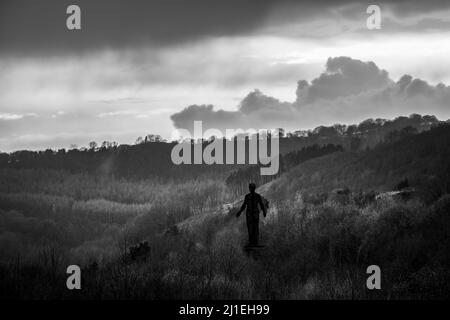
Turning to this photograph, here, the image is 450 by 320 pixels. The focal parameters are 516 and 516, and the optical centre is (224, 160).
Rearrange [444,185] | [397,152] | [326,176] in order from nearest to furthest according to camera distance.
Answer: [444,185] → [397,152] → [326,176]

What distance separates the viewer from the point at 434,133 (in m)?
89.4

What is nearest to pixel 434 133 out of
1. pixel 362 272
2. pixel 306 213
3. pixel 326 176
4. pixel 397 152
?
pixel 397 152

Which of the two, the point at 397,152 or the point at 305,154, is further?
the point at 305,154

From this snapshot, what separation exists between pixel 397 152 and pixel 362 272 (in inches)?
3377

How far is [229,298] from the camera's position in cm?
1215

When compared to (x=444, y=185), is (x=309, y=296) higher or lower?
lower
